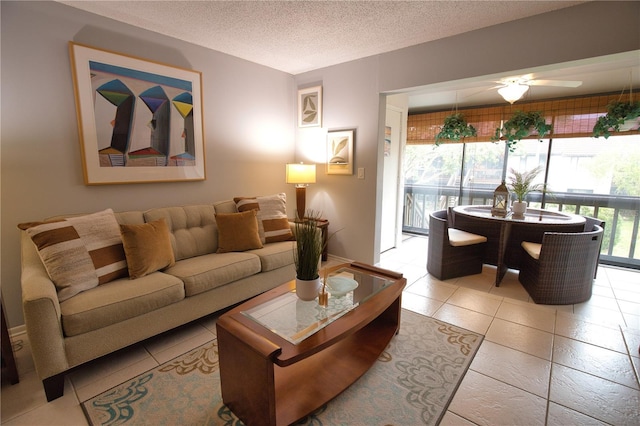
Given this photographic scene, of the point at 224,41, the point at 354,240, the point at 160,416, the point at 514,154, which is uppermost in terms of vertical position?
the point at 224,41

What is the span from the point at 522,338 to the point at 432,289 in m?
0.98

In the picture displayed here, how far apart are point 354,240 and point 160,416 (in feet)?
9.19

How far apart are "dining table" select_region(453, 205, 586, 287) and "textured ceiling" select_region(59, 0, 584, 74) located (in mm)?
1927

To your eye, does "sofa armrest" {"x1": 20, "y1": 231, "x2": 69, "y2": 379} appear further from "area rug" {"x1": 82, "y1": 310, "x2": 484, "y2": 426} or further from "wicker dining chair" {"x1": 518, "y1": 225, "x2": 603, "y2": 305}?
"wicker dining chair" {"x1": 518, "y1": 225, "x2": 603, "y2": 305}

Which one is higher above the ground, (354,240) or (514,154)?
(514,154)

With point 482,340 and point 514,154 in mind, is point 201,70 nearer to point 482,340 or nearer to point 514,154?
point 482,340

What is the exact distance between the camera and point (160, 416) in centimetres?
163

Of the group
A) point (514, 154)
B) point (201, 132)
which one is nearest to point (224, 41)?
point (201, 132)

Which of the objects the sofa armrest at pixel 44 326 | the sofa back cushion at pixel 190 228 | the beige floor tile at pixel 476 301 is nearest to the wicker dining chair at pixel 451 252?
the beige floor tile at pixel 476 301

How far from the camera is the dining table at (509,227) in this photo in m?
3.28

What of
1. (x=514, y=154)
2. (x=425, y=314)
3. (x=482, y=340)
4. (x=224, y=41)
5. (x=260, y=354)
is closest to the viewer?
(x=260, y=354)

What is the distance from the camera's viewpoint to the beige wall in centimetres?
227

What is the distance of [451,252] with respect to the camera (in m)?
3.47

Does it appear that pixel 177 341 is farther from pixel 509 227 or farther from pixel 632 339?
pixel 509 227
